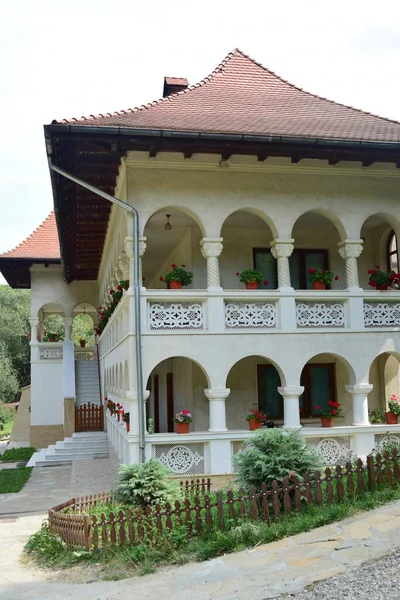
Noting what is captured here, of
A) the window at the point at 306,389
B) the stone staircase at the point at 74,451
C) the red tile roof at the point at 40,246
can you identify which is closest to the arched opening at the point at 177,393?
the window at the point at 306,389

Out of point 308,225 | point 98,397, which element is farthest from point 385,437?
point 98,397

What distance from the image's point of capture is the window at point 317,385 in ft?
47.9

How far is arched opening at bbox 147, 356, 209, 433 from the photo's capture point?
14.0 m

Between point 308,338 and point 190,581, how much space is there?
641 cm

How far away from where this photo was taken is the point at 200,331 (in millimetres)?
12016

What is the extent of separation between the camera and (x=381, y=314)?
1291cm

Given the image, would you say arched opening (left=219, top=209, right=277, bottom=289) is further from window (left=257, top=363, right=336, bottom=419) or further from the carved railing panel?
the carved railing panel

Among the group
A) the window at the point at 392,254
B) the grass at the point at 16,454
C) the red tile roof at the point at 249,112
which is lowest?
the grass at the point at 16,454

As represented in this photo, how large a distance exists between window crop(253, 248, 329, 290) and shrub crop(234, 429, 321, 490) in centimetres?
615

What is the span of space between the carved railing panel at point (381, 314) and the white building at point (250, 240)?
2 cm

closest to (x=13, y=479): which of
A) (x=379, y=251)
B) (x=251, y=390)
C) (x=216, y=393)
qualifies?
(x=251, y=390)

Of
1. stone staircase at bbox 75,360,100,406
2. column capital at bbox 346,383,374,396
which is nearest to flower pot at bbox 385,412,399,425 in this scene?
column capital at bbox 346,383,374,396

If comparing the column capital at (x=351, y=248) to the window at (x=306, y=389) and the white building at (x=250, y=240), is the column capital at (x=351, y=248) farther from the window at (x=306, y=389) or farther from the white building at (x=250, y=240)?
the window at (x=306, y=389)

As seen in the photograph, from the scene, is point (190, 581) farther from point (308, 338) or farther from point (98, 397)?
point (98, 397)
